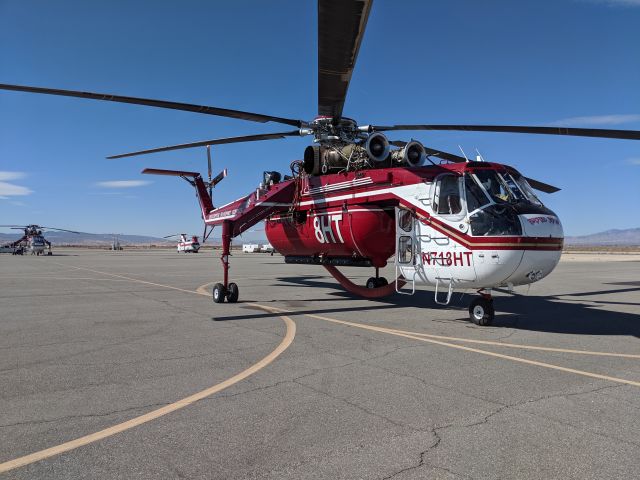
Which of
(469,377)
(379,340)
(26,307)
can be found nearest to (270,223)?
(26,307)

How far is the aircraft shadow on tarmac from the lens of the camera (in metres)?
10.1

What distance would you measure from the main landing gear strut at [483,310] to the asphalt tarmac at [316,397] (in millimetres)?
248

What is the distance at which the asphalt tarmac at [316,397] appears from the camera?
147 inches

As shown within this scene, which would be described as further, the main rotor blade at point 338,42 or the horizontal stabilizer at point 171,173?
the horizontal stabilizer at point 171,173

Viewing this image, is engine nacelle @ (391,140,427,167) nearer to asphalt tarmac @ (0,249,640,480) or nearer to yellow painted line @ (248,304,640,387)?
asphalt tarmac @ (0,249,640,480)

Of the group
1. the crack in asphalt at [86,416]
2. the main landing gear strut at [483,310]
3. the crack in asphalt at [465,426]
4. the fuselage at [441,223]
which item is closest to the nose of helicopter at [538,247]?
the fuselage at [441,223]

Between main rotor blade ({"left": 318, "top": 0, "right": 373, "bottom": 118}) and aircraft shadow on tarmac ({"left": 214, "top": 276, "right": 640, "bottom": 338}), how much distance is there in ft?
18.0

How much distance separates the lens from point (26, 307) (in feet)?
40.6

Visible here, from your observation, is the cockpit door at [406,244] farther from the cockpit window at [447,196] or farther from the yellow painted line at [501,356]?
the yellow painted line at [501,356]

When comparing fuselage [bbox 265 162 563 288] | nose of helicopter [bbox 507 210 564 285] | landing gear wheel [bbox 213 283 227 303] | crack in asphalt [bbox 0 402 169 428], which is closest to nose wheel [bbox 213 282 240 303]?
landing gear wheel [bbox 213 283 227 303]

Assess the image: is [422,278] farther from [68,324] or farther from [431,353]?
[68,324]

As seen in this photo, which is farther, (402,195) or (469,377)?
(402,195)

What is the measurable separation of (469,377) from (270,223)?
450 inches

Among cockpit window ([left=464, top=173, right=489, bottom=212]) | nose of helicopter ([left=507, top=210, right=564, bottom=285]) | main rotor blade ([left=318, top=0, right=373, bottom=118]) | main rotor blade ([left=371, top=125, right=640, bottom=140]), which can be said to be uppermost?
main rotor blade ([left=318, top=0, right=373, bottom=118])
